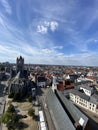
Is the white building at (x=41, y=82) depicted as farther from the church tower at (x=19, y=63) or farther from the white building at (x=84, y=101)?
the white building at (x=84, y=101)

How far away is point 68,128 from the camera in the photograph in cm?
3428

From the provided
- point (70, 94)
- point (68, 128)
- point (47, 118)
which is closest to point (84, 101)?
point (70, 94)

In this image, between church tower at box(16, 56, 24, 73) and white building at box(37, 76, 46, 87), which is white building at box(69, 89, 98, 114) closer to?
white building at box(37, 76, 46, 87)

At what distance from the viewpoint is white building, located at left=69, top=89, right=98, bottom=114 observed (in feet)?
202

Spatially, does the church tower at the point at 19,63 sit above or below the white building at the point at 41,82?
above

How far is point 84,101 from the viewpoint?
2667 inches

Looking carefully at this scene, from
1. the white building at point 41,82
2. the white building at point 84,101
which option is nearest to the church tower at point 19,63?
the white building at point 41,82

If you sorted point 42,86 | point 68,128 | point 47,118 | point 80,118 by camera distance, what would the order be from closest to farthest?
point 68,128 < point 80,118 < point 47,118 < point 42,86

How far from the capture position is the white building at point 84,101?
6172cm

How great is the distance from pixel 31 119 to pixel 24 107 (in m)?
13.0

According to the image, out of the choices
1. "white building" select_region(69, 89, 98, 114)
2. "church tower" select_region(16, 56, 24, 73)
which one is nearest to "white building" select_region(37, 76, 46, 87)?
"church tower" select_region(16, 56, 24, 73)

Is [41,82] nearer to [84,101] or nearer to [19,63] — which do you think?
[19,63]

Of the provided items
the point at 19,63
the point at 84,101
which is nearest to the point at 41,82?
the point at 19,63

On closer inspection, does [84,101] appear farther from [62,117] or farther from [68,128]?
[68,128]
